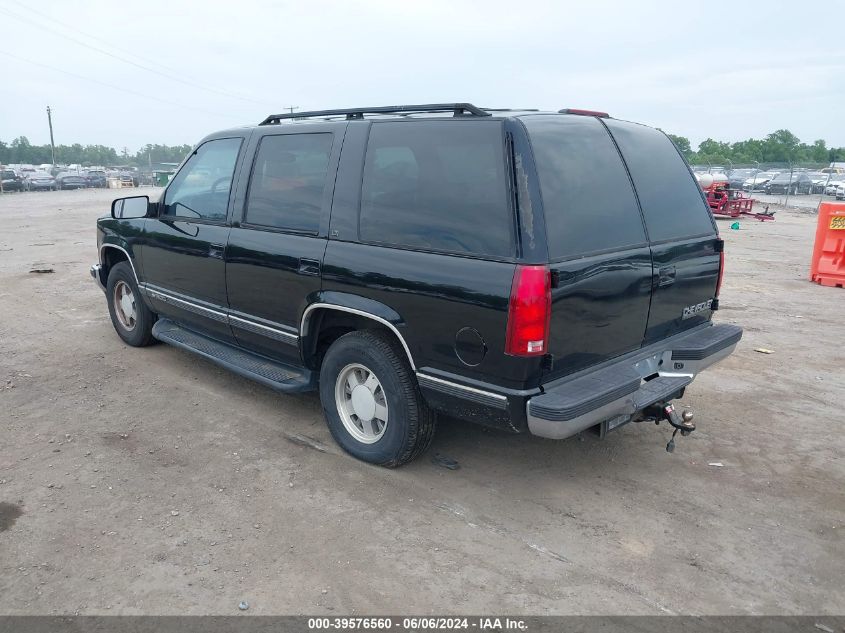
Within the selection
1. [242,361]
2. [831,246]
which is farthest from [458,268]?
[831,246]

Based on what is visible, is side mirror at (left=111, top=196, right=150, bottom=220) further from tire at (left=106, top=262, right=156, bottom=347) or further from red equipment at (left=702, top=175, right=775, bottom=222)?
red equipment at (left=702, top=175, right=775, bottom=222)

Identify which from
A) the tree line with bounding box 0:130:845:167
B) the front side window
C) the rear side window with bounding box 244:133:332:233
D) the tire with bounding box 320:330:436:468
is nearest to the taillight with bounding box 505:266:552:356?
the tire with bounding box 320:330:436:468

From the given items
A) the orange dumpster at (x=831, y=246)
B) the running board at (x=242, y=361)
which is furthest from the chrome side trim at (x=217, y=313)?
the orange dumpster at (x=831, y=246)

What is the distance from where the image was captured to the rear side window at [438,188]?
3178 mm

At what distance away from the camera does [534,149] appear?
319 cm

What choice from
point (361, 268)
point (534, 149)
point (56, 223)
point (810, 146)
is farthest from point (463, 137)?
point (810, 146)

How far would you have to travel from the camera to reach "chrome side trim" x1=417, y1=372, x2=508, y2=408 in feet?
10.3

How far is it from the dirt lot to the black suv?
431 mm

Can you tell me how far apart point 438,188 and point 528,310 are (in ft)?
2.87

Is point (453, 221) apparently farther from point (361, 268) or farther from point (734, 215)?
point (734, 215)

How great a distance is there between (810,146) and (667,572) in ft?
239

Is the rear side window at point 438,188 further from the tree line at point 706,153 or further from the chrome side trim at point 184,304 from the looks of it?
the tree line at point 706,153

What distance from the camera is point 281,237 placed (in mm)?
4168

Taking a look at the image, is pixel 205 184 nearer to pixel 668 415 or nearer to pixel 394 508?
pixel 394 508
